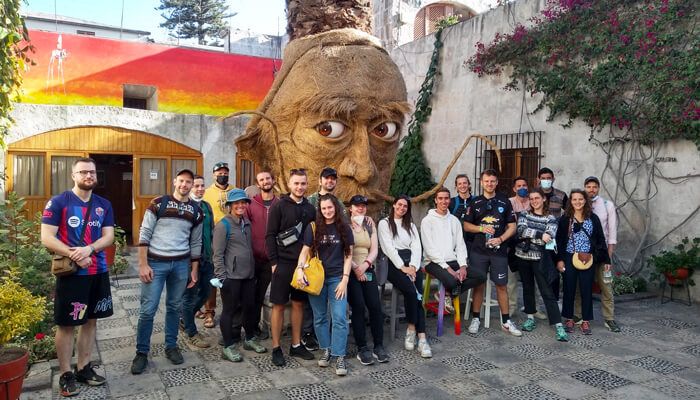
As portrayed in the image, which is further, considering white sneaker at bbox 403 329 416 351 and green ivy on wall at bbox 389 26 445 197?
green ivy on wall at bbox 389 26 445 197

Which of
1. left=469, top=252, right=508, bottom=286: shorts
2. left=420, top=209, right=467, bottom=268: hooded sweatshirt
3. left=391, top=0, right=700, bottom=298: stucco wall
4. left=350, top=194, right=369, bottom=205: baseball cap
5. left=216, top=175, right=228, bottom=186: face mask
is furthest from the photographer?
left=391, top=0, right=700, bottom=298: stucco wall

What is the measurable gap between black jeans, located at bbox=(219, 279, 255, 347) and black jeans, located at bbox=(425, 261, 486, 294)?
169 cm

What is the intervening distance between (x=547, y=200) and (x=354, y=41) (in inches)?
109

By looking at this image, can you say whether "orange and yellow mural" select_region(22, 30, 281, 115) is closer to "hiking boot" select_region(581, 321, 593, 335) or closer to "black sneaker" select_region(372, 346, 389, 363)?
"black sneaker" select_region(372, 346, 389, 363)

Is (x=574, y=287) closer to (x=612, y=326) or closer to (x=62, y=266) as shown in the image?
(x=612, y=326)

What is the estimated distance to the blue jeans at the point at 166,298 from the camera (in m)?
3.74

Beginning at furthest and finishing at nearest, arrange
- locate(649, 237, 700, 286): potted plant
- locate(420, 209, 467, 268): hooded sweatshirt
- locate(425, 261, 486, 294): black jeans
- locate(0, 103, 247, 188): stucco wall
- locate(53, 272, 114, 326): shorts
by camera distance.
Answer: locate(0, 103, 247, 188): stucco wall < locate(649, 237, 700, 286): potted plant < locate(420, 209, 467, 268): hooded sweatshirt < locate(425, 261, 486, 294): black jeans < locate(53, 272, 114, 326): shorts

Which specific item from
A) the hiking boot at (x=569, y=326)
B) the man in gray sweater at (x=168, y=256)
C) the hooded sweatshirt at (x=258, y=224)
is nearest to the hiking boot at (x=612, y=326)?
the hiking boot at (x=569, y=326)

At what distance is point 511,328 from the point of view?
487cm

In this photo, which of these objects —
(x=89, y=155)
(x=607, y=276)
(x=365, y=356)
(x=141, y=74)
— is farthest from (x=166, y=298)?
(x=141, y=74)

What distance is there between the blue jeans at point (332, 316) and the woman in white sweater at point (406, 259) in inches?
25.9

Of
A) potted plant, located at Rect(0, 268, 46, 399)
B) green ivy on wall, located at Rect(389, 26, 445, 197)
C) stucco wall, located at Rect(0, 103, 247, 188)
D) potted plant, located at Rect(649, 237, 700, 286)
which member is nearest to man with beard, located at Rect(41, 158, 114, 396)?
potted plant, located at Rect(0, 268, 46, 399)

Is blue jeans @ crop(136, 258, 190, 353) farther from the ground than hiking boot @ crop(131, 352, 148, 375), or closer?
farther from the ground

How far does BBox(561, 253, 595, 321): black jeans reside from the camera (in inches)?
195
